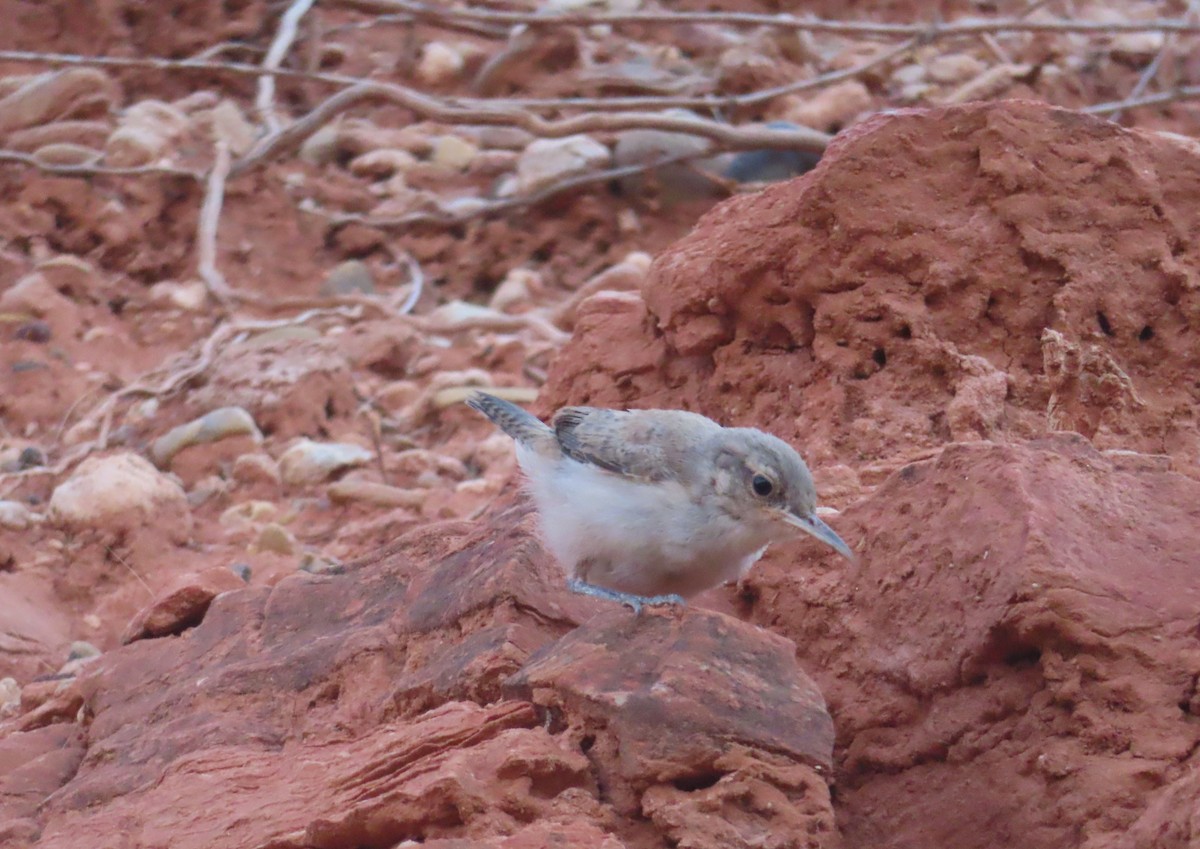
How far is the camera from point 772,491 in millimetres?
4254

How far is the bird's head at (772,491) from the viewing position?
167 inches

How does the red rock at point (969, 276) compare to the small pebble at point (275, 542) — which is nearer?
the red rock at point (969, 276)

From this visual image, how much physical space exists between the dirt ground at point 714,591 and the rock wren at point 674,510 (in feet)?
0.48

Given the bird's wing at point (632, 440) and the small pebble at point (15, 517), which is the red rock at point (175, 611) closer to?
the bird's wing at point (632, 440)

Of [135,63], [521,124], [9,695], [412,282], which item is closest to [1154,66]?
[521,124]

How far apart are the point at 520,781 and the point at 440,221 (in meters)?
8.64

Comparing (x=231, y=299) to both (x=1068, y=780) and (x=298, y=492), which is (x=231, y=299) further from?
(x=1068, y=780)

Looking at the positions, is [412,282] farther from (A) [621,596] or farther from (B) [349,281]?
(A) [621,596]

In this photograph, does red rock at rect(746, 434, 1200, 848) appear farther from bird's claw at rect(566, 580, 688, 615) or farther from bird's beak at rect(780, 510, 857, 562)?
bird's claw at rect(566, 580, 688, 615)

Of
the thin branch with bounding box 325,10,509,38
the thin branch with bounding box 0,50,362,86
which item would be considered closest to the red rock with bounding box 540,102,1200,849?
the thin branch with bounding box 0,50,362,86

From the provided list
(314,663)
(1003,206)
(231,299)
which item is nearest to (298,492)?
(231,299)

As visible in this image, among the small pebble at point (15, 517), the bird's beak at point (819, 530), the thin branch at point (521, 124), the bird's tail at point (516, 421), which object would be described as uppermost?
the bird's beak at point (819, 530)

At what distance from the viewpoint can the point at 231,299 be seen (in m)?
10.2

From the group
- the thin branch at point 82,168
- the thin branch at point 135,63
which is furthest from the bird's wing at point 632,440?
the thin branch at point 135,63
